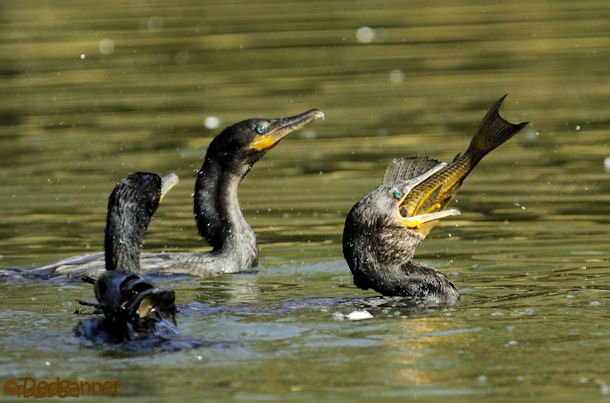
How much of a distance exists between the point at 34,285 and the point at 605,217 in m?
4.63

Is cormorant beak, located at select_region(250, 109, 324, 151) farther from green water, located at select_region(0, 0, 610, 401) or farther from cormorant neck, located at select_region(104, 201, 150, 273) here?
cormorant neck, located at select_region(104, 201, 150, 273)

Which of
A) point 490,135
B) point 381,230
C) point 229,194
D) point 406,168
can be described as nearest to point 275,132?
point 229,194

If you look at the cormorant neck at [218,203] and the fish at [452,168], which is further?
the cormorant neck at [218,203]

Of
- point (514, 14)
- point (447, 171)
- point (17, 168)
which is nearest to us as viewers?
point (447, 171)

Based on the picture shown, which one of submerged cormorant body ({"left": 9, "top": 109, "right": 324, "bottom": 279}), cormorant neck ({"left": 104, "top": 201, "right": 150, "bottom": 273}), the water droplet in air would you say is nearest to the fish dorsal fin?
cormorant neck ({"left": 104, "top": 201, "right": 150, "bottom": 273})

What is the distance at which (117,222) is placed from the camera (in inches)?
360

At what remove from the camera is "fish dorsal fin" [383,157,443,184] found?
1007 centimetres

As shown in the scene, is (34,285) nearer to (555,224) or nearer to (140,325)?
(140,325)

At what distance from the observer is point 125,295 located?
323 inches

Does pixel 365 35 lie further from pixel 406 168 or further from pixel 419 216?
pixel 419 216

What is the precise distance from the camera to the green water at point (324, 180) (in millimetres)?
7988

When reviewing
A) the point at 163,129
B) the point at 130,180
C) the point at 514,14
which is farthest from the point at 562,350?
the point at 514,14

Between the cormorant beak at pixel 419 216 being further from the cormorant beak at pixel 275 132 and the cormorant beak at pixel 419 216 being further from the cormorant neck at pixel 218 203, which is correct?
the cormorant beak at pixel 275 132

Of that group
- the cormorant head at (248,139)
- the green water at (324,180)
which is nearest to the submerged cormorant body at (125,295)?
the green water at (324,180)
